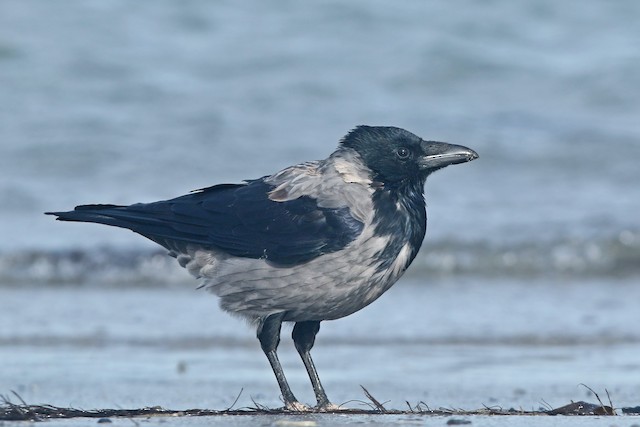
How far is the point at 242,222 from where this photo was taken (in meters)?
5.65

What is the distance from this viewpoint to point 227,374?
710cm

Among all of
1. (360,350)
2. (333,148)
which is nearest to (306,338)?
(360,350)

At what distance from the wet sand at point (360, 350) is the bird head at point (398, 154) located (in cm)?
108

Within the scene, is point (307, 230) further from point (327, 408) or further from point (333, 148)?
point (333, 148)

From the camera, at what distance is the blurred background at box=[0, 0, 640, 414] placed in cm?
802

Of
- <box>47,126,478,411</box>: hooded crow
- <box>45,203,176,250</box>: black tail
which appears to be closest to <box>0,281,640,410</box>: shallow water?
<box>47,126,478,411</box>: hooded crow

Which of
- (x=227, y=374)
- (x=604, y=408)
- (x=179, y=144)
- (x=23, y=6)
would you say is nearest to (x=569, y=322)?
(x=227, y=374)

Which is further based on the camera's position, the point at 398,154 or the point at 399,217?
the point at 398,154

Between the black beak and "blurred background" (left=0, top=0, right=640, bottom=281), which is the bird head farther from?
"blurred background" (left=0, top=0, right=640, bottom=281)

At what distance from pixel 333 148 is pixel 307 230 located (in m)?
7.93

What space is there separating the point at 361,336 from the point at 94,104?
24.5ft

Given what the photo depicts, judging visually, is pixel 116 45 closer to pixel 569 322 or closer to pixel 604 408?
pixel 569 322

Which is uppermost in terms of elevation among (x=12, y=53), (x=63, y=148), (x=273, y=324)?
(x=12, y=53)

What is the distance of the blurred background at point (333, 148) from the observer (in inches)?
316
